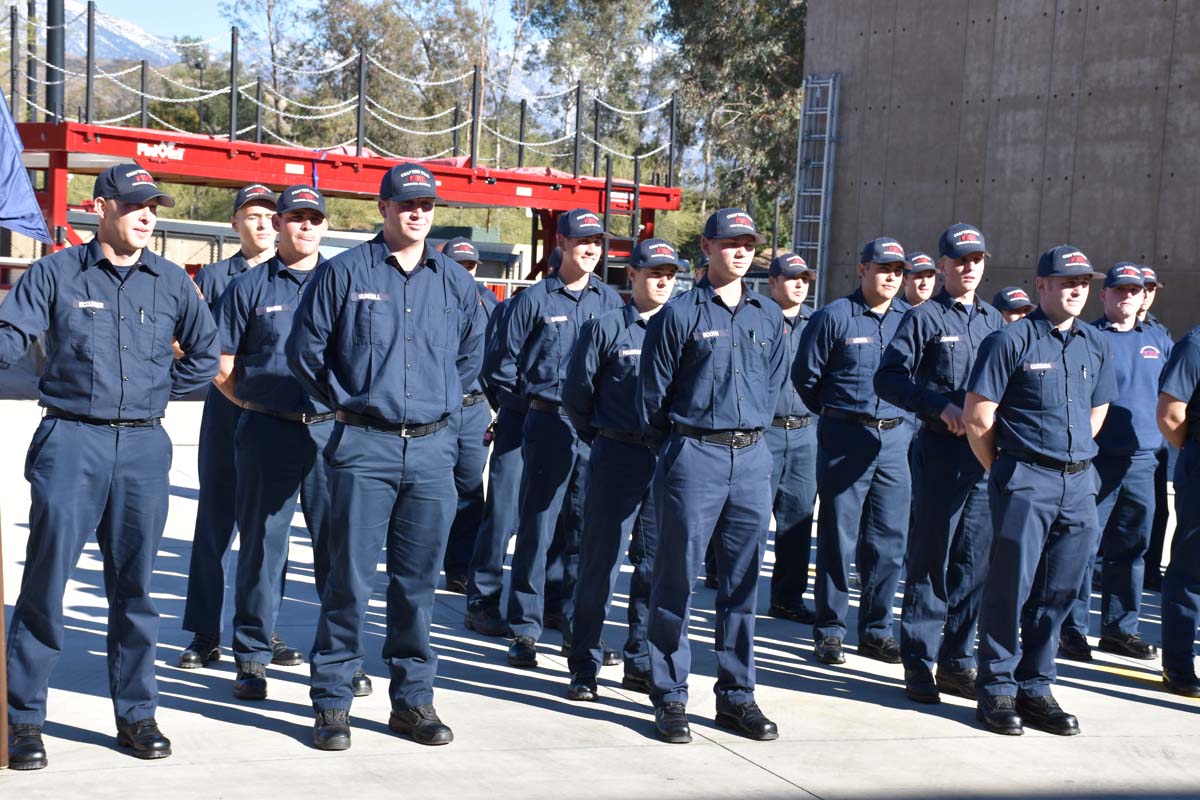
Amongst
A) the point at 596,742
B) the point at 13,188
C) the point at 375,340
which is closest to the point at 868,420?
the point at 596,742

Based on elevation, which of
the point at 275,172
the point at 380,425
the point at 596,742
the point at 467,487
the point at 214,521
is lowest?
the point at 596,742

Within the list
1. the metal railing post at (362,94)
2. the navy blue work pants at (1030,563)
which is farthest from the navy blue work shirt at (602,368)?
the metal railing post at (362,94)

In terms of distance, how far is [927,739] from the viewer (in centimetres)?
603

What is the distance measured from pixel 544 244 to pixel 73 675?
53.7 ft

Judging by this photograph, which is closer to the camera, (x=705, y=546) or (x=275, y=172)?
(x=705, y=546)

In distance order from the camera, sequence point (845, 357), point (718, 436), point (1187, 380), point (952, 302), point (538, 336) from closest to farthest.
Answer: point (718, 436) → point (1187, 380) → point (952, 302) → point (845, 357) → point (538, 336)

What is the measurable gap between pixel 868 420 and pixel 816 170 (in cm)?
1785

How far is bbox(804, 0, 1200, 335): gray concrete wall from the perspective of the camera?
19031mm

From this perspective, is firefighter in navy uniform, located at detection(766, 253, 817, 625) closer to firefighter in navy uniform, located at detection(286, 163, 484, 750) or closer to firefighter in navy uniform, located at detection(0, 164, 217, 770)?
firefighter in navy uniform, located at detection(286, 163, 484, 750)

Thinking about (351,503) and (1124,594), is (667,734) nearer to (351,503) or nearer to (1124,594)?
(351,503)

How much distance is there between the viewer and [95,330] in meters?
5.21

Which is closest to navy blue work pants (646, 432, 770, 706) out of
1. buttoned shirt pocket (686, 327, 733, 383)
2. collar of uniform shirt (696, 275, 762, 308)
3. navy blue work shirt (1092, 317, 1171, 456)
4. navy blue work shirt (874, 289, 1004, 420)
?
buttoned shirt pocket (686, 327, 733, 383)

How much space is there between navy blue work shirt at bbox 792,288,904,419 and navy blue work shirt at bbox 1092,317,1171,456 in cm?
127

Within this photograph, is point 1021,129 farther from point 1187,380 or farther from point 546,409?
point 546,409
